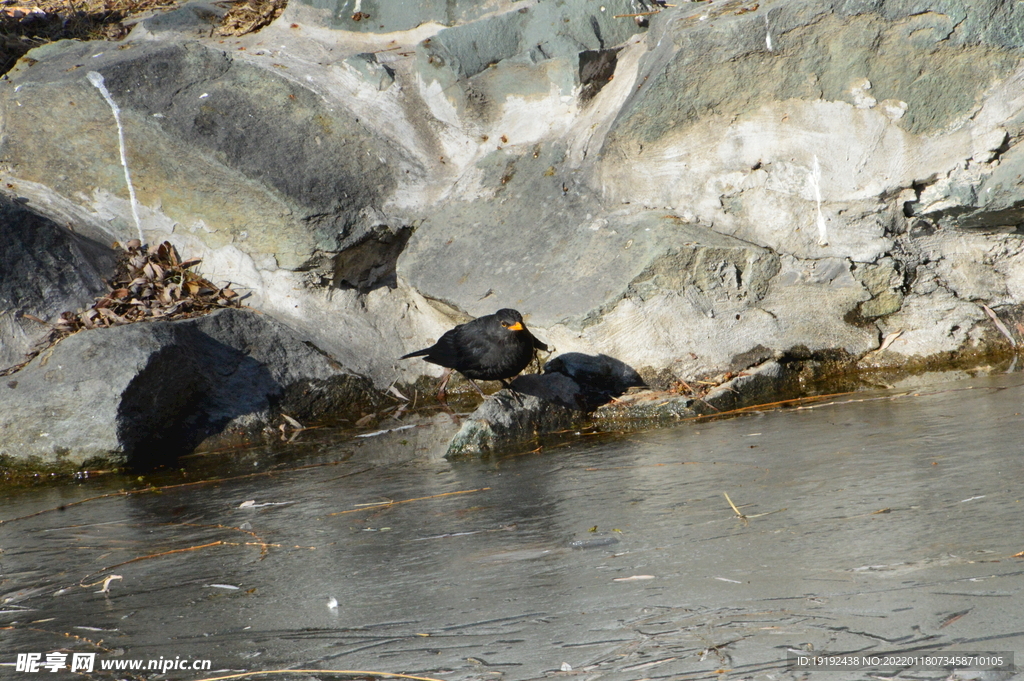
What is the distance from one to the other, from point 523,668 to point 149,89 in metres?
6.14

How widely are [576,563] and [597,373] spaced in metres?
3.30

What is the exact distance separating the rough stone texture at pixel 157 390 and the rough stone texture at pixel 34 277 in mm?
572

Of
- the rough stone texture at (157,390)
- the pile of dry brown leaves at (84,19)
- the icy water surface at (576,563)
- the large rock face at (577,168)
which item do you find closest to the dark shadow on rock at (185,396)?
the rough stone texture at (157,390)

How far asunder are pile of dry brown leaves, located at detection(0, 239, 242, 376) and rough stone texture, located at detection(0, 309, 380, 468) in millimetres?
406

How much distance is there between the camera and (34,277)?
19.9ft

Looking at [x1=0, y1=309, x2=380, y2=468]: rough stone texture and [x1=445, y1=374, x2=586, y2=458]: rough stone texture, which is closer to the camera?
[x1=445, y1=374, x2=586, y2=458]: rough stone texture

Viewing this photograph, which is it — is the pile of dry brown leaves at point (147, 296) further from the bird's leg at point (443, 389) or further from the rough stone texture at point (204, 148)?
the bird's leg at point (443, 389)

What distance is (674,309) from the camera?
577 cm

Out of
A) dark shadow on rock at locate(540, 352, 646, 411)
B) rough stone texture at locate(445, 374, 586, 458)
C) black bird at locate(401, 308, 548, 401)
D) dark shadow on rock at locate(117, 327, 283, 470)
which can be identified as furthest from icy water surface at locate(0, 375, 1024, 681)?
dark shadow on rock at locate(540, 352, 646, 411)

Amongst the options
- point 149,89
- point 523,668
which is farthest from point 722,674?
point 149,89

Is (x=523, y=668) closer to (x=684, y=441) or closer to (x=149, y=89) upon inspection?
(x=684, y=441)

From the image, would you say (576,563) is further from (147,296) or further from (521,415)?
(147,296)

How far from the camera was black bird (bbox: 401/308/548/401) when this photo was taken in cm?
524

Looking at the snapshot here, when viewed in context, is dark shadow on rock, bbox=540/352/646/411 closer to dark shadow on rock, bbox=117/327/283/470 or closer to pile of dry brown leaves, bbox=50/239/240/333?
dark shadow on rock, bbox=117/327/283/470
